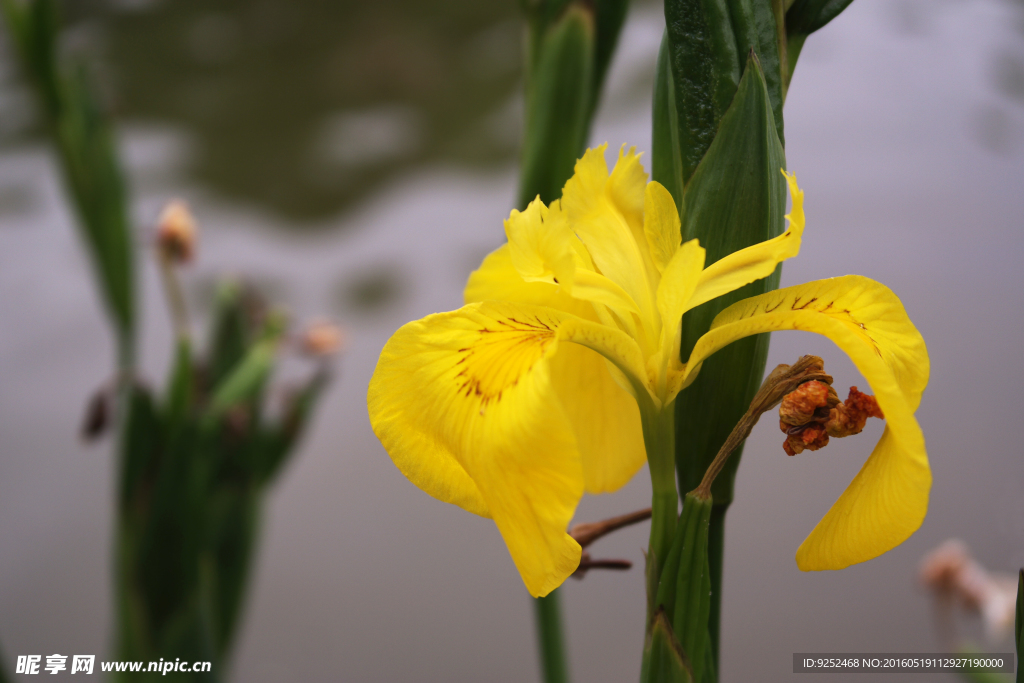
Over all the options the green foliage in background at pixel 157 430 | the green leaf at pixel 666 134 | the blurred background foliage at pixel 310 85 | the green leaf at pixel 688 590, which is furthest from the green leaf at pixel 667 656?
the blurred background foliage at pixel 310 85

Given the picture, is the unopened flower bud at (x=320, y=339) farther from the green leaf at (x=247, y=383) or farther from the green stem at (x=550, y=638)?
the green stem at (x=550, y=638)

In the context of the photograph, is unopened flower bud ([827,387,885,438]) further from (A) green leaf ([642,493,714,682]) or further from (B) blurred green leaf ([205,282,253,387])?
(B) blurred green leaf ([205,282,253,387])

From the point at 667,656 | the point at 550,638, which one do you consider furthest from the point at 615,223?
the point at 550,638

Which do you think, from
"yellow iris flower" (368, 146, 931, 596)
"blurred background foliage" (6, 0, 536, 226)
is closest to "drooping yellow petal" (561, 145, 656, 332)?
"yellow iris flower" (368, 146, 931, 596)

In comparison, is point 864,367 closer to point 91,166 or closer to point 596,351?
point 596,351

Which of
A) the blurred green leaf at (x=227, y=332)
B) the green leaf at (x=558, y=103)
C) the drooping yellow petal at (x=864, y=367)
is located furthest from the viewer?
the blurred green leaf at (x=227, y=332)
